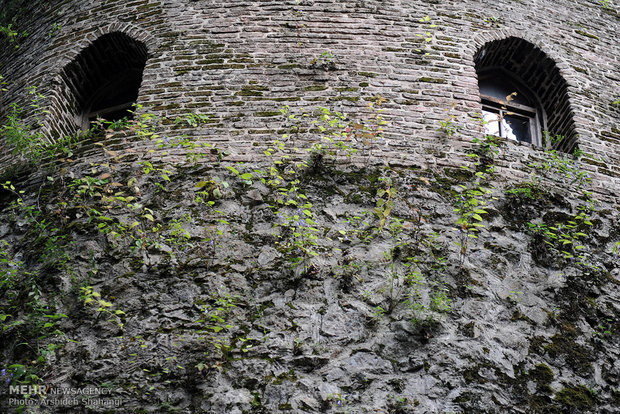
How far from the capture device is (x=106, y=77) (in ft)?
23.6

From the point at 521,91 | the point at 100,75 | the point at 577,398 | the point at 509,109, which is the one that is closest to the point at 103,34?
the point at 100,75

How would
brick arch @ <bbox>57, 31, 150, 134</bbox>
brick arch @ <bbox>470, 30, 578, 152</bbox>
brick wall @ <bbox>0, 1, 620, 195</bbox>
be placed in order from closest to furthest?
1. brick wall @ <bbox>0, 1, 620, 195</bbox>
2. brick arch @ <bbox>470, 30, 578, 152</bbox>
3. brick arch @ <bbox>57, 31, 150, 134</bbox>

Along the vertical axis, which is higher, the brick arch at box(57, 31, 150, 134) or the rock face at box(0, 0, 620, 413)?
the brick arch at box(57, 31, 150, 134)

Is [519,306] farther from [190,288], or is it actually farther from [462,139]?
[190,288]

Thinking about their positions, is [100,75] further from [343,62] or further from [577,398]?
[577,398]

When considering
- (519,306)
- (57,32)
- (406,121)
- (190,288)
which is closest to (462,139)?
(406,121)

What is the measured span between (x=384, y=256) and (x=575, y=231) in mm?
Answer: 1873

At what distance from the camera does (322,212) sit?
205 inches

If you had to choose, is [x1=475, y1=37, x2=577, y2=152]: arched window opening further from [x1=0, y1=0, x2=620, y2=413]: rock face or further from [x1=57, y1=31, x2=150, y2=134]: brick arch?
[x1=57, y1=31, x2=150, y2=134]: brick arch

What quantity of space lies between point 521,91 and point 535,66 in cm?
31

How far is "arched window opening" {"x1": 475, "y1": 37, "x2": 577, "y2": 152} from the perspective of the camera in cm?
672

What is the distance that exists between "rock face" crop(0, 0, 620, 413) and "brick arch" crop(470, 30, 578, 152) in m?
0.02

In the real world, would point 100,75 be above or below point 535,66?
above

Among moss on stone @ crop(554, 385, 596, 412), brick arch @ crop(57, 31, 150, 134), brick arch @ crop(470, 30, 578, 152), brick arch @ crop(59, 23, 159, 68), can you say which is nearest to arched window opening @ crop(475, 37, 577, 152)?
brick arch @ crop(470, 30, 578, 152)
